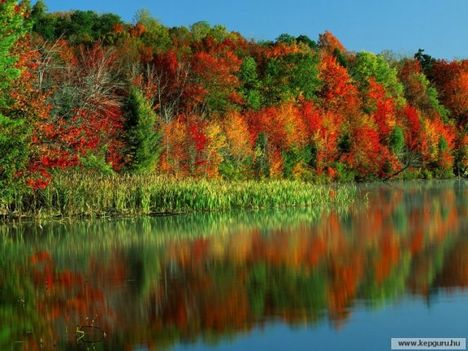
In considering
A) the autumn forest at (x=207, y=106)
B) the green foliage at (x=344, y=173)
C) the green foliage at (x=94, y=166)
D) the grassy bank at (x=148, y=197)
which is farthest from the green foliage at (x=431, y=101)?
the green foliage at (x=94, y=166)

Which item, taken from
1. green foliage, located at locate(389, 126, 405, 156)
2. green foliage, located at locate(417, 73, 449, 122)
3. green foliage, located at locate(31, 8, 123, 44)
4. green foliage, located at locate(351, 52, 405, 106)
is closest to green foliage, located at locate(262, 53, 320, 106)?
green foliage, located at locate(389, 126, 405, 156)

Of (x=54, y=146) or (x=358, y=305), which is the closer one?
(x=358, y=305)

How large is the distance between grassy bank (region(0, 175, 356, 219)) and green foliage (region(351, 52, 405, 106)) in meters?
43.6

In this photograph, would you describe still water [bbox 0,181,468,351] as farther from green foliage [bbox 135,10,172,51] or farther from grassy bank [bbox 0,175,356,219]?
green foliage [bbox 135,10,172,51]

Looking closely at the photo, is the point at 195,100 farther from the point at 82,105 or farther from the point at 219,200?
the point at 219,200

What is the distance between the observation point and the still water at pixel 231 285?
11.1 meters

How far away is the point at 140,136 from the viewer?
134 feet

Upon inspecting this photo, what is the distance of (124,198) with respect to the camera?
2925 centimetres

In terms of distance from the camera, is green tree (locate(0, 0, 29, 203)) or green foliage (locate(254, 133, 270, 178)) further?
green foliage (locate(254, 133, 270, 178))

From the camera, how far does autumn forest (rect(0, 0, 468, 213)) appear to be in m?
26.8

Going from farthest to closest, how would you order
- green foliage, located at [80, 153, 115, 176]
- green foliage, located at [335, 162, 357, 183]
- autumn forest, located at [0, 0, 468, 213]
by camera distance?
green foliage, located at [335, 162, 357, 183] < green foliage, located at [80, 153, 115, 176] < autumn forest, located at [0, 0, 468, 213]

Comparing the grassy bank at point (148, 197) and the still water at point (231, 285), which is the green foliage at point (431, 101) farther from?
the still water at point (231, 285)

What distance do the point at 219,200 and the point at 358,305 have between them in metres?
18.8

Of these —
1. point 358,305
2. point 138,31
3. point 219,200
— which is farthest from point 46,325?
point 138,31
